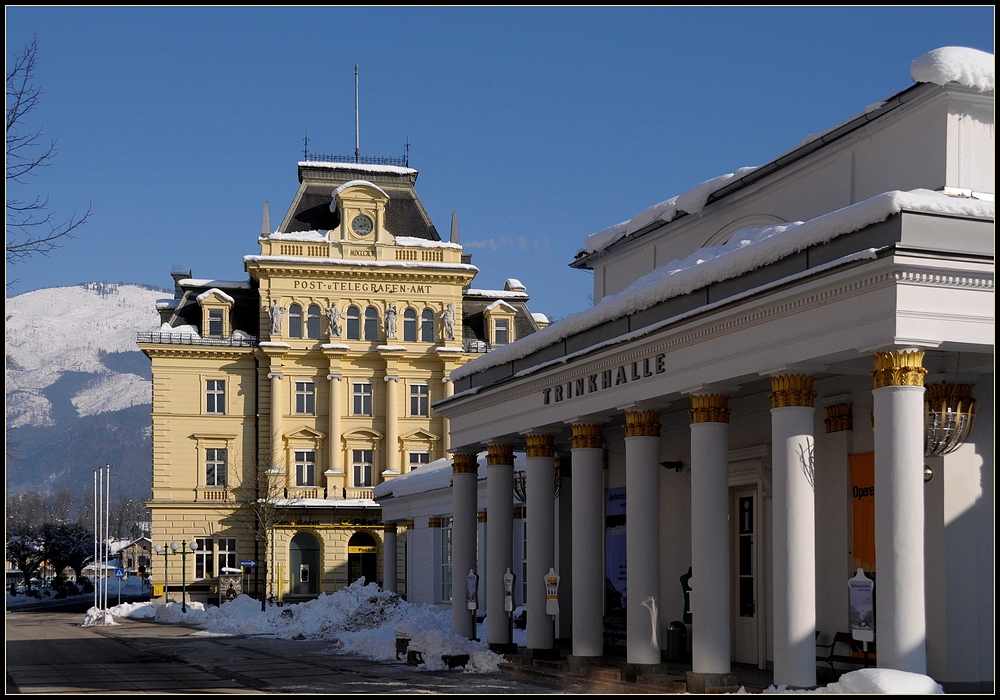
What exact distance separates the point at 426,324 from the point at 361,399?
5321 millimetres

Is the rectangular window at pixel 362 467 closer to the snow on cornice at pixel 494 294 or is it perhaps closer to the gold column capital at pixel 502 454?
the snow on cornice at pixel 494 294

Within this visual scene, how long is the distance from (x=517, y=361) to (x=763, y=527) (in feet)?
22.9

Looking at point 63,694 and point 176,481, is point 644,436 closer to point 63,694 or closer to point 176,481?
point 63,694

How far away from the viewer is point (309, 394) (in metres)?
69.4

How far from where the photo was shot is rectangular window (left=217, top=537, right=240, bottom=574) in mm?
68500

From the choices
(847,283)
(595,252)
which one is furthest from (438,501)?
(847,283)

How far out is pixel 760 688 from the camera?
19.2 meters

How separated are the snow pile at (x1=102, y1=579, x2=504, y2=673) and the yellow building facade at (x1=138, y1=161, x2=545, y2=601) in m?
8.38

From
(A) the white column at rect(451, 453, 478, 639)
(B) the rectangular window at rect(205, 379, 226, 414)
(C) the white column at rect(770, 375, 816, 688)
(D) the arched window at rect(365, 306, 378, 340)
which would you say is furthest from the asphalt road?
(D) the arched window at rect(365, 306, 378, 340)

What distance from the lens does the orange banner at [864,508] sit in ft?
63.3

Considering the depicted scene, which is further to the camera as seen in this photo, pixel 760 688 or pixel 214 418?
pixel 214 418

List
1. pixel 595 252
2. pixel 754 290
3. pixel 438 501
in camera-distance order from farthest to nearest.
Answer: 1. pixel 438 501
2. pixel 595 252
3. pixel 754 290

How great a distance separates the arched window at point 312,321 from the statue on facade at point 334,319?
684mm

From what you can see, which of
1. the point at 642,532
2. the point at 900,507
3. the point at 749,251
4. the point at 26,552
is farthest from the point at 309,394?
the point at 26,552
